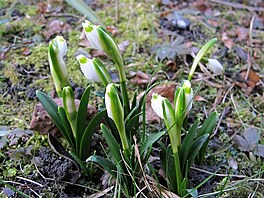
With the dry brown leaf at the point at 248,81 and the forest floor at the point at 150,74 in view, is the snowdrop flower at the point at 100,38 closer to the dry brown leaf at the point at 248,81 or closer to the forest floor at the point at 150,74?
the forest floor at the point at 150,74

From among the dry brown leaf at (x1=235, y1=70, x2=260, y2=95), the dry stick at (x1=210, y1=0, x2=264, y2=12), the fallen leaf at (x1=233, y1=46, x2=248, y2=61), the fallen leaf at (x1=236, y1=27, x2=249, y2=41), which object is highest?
the dry stick at (x1=210, y1=0, x2=264, y2=12)

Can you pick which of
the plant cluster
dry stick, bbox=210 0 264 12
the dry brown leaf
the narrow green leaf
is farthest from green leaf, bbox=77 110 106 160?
dry stick, bbox=210 0 264 12

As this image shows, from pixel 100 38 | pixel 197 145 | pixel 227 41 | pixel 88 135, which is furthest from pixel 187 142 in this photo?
pixel 227 41

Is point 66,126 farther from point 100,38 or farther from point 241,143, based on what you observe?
point 241,143

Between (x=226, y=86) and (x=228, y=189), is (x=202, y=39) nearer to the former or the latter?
(x=226, y=86)

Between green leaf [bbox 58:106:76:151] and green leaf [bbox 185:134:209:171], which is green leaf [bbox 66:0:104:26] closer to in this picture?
green leaf [bbox 58:106:76:151]

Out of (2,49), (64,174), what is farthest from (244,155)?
(2,49)

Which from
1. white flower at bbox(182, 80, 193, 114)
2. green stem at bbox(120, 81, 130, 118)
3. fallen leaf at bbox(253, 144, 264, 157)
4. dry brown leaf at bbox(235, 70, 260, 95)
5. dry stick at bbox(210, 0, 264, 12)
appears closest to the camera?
white flower at bbox(182, 80, 193, 114)
